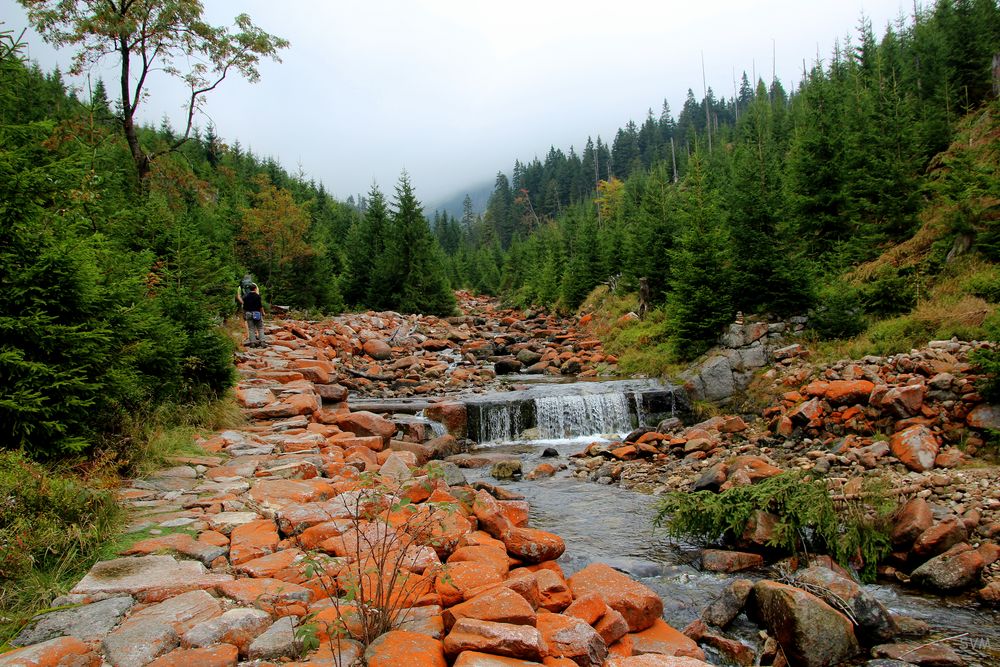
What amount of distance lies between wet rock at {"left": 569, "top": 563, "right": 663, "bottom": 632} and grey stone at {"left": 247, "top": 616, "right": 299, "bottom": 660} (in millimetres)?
2374

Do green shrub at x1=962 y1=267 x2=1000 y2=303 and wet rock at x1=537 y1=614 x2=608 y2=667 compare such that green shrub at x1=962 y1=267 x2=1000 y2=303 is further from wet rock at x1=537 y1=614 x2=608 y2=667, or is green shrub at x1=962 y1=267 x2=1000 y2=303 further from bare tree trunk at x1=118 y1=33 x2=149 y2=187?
bare tree trunk at x1=118 y1=33 x2=149 y2=187

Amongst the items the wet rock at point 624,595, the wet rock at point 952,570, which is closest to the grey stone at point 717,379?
the wet rock at point 952,570

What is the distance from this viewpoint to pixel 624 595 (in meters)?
4.44

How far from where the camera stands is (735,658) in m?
4.38

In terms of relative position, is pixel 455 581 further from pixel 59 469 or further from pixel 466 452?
pixel 466 452

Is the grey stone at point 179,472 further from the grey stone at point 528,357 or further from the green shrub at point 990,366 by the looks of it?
the grey stone at point 528,357

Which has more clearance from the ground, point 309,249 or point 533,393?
point 309,249

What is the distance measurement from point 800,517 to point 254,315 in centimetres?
1396

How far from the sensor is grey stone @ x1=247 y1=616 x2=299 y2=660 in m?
2.87

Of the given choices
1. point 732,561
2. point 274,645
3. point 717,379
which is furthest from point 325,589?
point 717,379

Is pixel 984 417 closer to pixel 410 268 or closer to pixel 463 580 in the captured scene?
pixel 463 580

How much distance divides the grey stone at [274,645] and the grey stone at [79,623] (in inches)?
34.0

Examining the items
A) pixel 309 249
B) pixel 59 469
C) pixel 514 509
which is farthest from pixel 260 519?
pixel 309 249

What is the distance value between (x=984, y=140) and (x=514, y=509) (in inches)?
831
